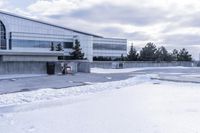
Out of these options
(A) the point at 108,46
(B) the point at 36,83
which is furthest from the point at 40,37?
(B) the point at 36,83

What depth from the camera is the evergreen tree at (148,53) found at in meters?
82.4

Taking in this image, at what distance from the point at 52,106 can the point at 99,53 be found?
8373 centimetres

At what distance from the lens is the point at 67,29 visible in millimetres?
87438

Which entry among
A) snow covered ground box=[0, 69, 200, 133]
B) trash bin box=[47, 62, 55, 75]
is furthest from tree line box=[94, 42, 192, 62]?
snow covered ground box=[0, 69, 200, 133]

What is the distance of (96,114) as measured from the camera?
10562mm

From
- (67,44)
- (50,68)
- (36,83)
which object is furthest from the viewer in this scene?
(67,44)

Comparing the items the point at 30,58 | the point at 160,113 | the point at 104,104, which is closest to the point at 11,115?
the point at 104,104

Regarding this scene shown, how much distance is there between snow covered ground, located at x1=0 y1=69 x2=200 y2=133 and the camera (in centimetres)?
848

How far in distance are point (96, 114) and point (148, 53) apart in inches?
2906

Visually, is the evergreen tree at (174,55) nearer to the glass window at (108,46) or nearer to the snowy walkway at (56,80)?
the glass window at (108,46)

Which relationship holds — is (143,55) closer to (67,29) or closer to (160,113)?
(67,29)

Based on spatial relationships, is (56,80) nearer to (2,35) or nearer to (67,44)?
(2,35)

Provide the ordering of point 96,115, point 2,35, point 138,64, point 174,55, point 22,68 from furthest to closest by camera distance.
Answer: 1. point 174,55
2. point 2,35
3. point 138,64
4. point 22,68
5. point 96,115

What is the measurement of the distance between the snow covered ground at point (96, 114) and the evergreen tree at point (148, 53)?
68.6m
